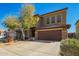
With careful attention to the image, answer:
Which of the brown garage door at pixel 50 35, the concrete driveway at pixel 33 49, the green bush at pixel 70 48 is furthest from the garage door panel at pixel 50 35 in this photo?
the green bush at pixel 70 48

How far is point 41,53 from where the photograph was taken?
647 centimetres

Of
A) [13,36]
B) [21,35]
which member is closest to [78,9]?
[21,35]

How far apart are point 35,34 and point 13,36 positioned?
1.56m

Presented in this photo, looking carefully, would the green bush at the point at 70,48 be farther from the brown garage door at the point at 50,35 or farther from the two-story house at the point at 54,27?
the brown garage door at the point at 50,35

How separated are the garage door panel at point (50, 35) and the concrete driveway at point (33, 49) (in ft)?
1.10

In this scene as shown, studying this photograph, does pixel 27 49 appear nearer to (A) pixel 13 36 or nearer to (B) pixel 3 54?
(B) pixel 3 54

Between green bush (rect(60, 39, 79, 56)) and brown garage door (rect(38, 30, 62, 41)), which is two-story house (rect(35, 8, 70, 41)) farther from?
green bush (rect(60, 39, 79, 56))

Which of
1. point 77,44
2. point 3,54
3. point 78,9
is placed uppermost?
point 78,9

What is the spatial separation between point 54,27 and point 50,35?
0.44m

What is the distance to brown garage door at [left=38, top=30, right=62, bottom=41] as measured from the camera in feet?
24.2

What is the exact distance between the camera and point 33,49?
707cm

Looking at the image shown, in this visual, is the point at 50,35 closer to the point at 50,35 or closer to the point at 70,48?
the point at 50,35

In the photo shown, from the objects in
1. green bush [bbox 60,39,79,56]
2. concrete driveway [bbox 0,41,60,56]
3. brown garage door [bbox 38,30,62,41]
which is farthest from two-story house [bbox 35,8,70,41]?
green bush [bbox 60,39,79,56]

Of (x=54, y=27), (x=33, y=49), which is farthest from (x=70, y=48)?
(x=54, y=27)
